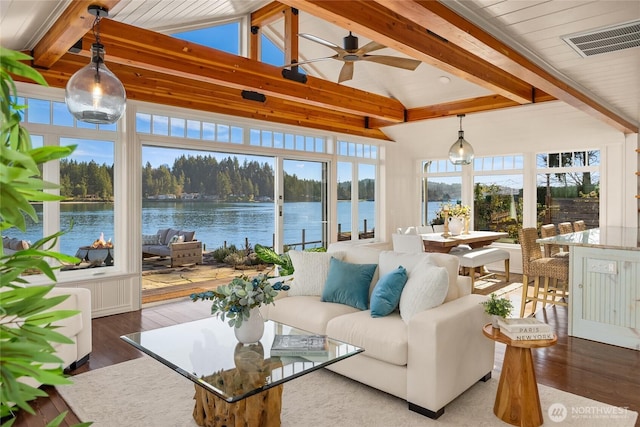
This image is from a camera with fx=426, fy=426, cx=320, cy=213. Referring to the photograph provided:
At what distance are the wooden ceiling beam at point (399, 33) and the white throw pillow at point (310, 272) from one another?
1874mm

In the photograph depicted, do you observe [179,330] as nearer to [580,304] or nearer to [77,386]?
[77,386]

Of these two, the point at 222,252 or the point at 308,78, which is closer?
the point at 308,78

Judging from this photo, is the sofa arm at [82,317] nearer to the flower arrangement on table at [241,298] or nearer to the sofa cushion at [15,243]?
the sofa cushion at [15,243]

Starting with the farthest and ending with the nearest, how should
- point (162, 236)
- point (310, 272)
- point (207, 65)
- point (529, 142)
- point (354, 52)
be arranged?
point (162, 236) → point (529, 142) → point (207, 65) → point (310, 272) → point (354, 52)

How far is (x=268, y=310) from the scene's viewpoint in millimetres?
3678

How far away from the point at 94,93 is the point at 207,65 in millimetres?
2176

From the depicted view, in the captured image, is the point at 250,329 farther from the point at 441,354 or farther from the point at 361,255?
the point at 361,255

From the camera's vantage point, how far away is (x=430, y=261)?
324cm

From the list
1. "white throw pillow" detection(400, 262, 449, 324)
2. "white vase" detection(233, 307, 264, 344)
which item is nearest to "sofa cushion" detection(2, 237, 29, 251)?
"white vase" detection(233, 307, 264, 344)

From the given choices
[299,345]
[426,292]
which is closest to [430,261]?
[426,292]

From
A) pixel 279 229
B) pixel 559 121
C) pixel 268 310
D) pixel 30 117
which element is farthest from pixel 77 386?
pixel 559 121

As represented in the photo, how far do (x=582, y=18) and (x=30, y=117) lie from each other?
16.4 ft

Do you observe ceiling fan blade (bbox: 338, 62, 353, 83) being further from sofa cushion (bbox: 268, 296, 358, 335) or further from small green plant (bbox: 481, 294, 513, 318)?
small green plant (bbox: 481, 294, 513, 318)

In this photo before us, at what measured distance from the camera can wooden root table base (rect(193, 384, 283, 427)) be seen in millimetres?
2305
